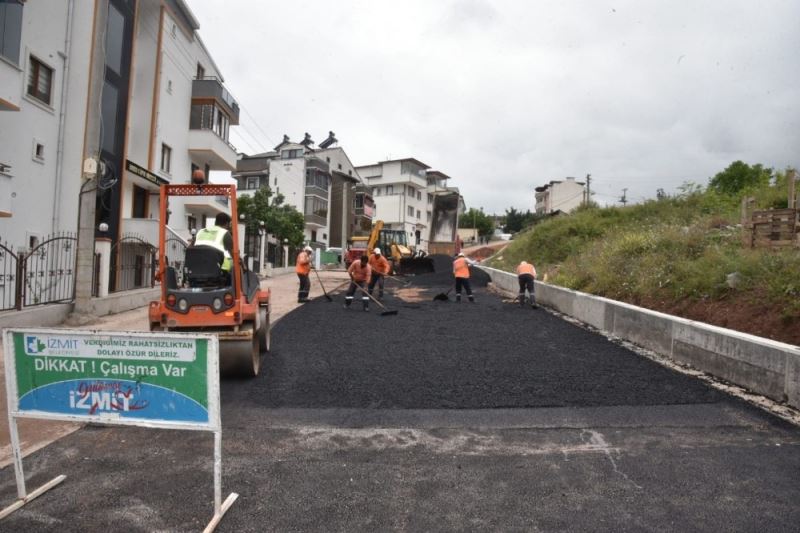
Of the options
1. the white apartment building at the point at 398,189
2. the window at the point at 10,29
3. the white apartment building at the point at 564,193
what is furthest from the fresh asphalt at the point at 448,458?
the white apartment building at the point at 564,193

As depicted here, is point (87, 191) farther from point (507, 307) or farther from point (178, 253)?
point (507, 307)

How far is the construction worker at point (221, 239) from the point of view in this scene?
6.00 metres

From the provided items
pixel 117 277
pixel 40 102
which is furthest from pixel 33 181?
pixel 117 277

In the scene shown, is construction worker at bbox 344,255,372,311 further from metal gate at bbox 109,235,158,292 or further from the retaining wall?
the retaining wall

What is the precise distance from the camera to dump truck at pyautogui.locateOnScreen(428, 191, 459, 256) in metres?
30.2

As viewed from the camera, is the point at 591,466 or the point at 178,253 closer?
the point at 591,466

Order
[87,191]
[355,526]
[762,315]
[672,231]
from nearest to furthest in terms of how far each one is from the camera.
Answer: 1. [355,526]
2. [762,315]
3. [87,191]
4. [672,231]

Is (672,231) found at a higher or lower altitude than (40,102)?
lower

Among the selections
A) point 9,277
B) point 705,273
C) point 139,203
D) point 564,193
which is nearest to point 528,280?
point 705,273

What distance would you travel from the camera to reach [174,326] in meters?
5.92

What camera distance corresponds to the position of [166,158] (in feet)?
68.1

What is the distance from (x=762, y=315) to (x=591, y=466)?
4056 mm

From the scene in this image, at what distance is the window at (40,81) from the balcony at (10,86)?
1.80 m

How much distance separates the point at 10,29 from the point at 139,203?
8087 mm
